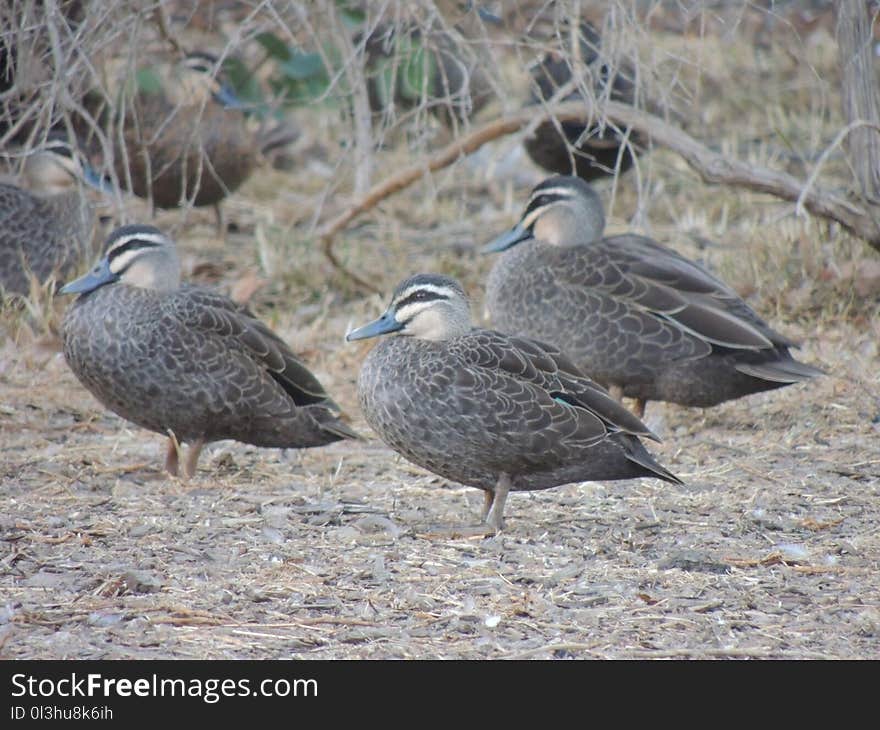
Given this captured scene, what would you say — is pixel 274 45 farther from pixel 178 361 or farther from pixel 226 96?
pixel 178 361

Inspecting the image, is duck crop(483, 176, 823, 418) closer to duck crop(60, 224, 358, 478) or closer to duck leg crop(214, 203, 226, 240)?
duck crop(60, 224, 358, 478)

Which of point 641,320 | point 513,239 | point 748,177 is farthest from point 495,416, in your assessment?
point 748,177

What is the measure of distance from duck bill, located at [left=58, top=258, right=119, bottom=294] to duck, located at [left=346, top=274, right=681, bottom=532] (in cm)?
129

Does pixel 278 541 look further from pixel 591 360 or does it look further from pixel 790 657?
pixel 591 360

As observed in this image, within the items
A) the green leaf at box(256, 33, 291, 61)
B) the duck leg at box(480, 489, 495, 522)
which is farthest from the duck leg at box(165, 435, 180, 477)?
the green leaf at box(256, 33, 291, 61)

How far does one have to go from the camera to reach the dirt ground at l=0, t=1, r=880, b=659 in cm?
409

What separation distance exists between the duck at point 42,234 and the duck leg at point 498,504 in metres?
3.36

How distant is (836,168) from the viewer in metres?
10.3

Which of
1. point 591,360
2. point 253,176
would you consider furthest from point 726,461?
point 253,176

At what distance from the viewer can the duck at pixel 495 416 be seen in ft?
17.0

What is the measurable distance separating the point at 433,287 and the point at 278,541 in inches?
46.2

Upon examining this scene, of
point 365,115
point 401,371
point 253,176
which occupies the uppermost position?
point 365,115

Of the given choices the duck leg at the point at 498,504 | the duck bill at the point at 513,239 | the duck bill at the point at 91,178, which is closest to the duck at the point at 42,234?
the duck bill at the point at 91,178

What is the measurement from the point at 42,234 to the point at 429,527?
3704 mm
